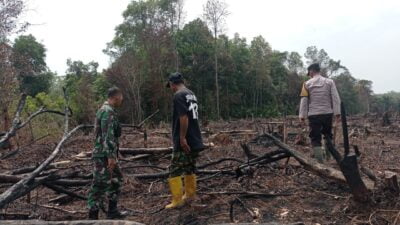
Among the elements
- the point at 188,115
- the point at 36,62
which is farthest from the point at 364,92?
the point at 188,115

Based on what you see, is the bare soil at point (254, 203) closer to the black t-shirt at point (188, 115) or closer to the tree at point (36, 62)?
the black t-shirt at point (188, 115)

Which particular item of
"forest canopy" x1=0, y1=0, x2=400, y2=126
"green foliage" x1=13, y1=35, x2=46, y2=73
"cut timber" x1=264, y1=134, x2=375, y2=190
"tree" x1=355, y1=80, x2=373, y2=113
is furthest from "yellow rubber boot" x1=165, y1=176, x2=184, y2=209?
"tree" x1=355, y1=80, x2=373, y2=113

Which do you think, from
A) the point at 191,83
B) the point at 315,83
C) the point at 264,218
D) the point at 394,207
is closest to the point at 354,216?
the point at 394,207

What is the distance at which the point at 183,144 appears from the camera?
15.7 ft

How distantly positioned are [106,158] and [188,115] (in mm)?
1090

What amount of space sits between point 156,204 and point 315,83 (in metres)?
3.04

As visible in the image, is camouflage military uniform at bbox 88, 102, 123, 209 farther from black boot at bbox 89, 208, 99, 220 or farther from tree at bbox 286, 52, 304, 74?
tree at bbox 286, 52, 304, 74

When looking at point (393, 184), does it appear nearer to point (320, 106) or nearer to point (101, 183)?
point (320, 106)

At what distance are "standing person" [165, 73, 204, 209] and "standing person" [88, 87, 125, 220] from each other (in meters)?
0.68

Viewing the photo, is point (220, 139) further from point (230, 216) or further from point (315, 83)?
point (230, 216)

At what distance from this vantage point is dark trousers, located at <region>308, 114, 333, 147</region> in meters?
6.15

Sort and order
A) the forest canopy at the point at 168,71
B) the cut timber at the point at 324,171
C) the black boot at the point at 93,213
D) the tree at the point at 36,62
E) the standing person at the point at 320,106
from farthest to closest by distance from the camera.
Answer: the tree at the point at 36,62 → the forest canopy at the point at 168,71 → the standing person at the point at 320,106 → the black boot at the point at 93,213 → the cut timber at the point at 324,171

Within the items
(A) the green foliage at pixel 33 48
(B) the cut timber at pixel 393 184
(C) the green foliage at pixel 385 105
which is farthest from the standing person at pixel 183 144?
(A) the green foliage at pixel 33 48

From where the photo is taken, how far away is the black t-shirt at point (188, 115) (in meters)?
4.82
